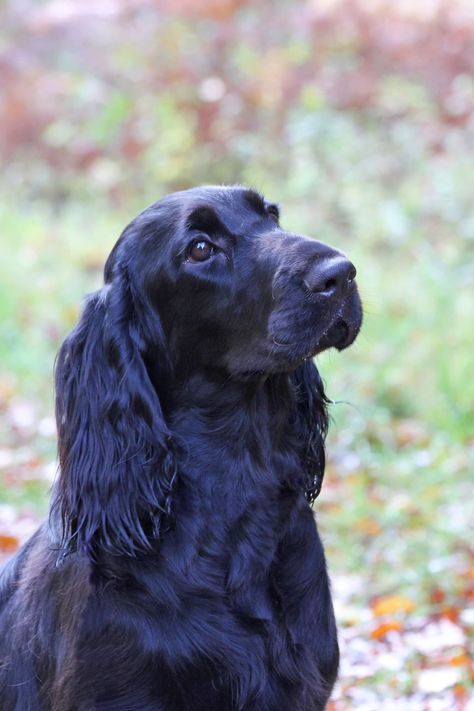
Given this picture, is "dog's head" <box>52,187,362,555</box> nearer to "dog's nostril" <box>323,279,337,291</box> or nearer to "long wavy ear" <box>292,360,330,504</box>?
"dog's nostril" <box>323,279,337,291</box>

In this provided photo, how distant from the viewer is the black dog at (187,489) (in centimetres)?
280

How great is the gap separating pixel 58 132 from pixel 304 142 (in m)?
3.75

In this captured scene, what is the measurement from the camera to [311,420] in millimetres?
3318

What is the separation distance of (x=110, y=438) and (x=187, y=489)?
0.85 feet

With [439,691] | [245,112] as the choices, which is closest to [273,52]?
[245,112]

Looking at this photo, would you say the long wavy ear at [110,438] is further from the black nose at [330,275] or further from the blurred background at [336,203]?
the blurred background at [336,203]

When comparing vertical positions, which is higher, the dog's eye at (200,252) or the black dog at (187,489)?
the dog's eye at (200,252)

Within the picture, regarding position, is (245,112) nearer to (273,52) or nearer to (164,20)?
(273,52)

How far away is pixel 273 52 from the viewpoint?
12453mm

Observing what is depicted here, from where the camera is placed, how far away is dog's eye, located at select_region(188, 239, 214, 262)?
3.03 meters

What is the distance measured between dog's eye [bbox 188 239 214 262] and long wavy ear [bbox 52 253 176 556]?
0.67 ft

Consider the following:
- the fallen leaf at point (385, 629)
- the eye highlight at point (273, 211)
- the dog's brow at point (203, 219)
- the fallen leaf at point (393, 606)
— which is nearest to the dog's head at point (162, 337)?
the dog's brow at point (203, 219)

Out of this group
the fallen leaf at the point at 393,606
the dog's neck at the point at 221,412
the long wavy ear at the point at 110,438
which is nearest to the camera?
the long wavy ear at the point at 110,438

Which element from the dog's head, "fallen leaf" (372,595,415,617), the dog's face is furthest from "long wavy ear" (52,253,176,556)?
"fallen leaf" (372,595,415,617)
